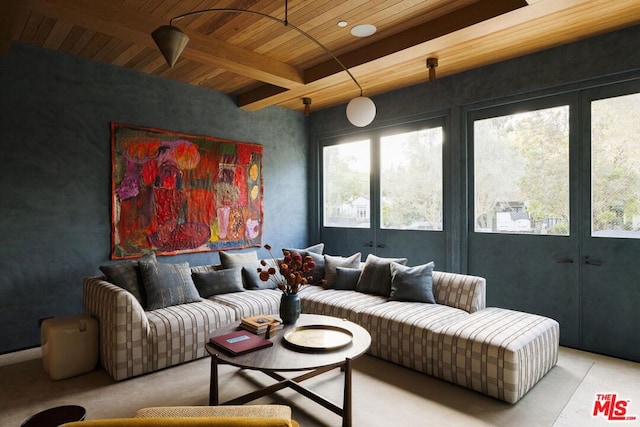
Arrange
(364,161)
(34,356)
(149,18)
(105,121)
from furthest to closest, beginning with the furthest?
(364,161) < (105,121) < (34,356) < (149,18)

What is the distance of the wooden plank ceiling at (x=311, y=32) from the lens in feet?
9.05

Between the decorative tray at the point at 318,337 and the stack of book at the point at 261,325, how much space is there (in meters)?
0.11

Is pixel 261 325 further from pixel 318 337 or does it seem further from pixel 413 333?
pixel 413 333

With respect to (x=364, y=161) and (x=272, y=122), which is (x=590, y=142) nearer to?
(x=364, y=161)

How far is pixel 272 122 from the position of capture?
554 cm

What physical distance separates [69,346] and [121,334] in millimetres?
457

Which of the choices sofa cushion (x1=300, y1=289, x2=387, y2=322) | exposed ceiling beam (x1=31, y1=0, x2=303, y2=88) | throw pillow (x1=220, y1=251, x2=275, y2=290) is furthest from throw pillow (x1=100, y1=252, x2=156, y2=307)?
exposed ceiling beam (x1=31, y1=0, x2=303, y2=88)

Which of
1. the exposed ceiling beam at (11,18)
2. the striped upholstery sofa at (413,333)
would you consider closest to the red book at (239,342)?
the striped upholstery sofa at (413,333)

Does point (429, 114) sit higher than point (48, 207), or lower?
higher

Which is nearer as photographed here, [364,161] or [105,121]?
[105,121]

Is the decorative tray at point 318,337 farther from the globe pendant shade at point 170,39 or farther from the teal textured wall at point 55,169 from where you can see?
the teal textured wall at point 55,169

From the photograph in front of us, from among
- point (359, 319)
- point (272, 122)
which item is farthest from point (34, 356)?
point (272, 122)

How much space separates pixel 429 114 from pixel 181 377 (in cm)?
382

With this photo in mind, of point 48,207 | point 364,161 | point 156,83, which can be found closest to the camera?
point 48,207
